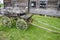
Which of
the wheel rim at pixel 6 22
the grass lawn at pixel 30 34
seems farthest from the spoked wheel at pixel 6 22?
the grass lawn at pixel 30 34

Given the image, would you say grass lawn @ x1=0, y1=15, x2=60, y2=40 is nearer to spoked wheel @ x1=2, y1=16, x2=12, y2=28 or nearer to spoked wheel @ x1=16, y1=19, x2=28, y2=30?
spoked wheel @ x1=16, y1=19, x2=28, y2=30

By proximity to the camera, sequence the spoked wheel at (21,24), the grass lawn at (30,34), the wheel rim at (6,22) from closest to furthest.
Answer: the grass lawn at (30,34) < the spoked wheel at (21,24) < the wheel rim at (6,22)

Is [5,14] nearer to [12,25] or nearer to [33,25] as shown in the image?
[12,25]

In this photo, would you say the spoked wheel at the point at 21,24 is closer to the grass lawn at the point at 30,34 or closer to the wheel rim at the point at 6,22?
the grass lawn at the point at 30,34

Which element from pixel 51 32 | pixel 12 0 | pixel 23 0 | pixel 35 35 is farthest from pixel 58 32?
pixel 12 0

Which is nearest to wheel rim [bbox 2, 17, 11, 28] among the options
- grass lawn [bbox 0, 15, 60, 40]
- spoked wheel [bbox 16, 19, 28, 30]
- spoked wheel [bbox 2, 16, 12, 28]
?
spoked wheel [bbox 2, 16, 12, 28]

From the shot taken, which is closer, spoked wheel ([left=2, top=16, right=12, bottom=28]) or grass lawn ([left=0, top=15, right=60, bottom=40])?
grass lawn ([left=0, top=15, right=60, bottom=40])

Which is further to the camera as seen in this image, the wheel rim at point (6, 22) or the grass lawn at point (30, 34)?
the wheel rim at point (6, 22)

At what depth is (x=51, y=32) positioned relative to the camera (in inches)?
402

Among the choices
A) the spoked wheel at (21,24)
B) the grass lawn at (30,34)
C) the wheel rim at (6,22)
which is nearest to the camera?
the grass lawn at (30,34)

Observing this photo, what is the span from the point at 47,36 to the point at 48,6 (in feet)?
22.0

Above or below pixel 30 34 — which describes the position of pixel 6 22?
above

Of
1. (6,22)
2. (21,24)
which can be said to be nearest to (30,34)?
(21,24)

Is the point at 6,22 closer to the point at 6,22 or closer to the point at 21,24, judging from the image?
the point at 6,22
